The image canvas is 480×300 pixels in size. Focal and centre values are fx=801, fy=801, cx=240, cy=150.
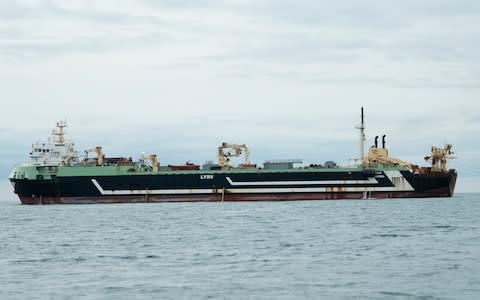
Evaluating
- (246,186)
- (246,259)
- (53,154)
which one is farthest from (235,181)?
(246,259)

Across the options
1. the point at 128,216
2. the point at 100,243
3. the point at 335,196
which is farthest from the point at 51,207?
the point at 100,243

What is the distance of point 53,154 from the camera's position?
304 feet

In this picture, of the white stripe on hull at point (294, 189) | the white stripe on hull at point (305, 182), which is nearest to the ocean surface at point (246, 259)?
the white stripe on hull at point (305, 182)

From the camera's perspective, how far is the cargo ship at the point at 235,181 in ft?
284

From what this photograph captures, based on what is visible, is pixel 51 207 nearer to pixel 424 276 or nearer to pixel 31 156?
pixel 31 156

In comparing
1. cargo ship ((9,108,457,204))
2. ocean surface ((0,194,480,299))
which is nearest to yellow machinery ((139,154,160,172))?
Answer: cargo ship ((9,108,457,204))

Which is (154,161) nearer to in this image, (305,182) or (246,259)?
(305,182)

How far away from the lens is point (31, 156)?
301ft

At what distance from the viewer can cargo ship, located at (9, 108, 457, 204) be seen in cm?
8650

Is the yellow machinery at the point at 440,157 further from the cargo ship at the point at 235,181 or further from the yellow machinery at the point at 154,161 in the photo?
the yellow machinery at the point at 154,161

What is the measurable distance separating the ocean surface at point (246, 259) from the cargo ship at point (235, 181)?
27.2 meters

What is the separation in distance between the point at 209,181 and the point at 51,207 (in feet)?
56.0

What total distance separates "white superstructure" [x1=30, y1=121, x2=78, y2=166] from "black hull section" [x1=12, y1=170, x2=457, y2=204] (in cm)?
367

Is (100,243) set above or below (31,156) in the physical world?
below
